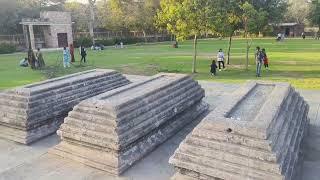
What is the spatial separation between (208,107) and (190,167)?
16.1ft

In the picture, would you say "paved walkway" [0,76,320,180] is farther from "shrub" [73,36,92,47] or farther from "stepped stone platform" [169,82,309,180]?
"shrub" [73,36,92,47]

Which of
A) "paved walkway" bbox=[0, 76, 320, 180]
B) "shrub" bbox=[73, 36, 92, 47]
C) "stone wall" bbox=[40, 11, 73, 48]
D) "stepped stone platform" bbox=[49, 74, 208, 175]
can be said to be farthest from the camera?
"shrub" bbox=[73, 36, 92, 47]

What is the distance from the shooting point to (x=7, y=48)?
128 feet

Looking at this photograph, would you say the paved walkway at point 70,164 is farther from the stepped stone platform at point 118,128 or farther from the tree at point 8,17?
the tree at point 8,17

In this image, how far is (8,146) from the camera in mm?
7199

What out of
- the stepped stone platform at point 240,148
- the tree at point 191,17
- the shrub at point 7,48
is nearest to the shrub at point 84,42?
the shrub at point 7,48

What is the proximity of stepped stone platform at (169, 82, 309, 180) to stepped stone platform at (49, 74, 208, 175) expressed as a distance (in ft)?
3.96

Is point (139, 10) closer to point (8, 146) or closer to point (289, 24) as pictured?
point (289, 24)

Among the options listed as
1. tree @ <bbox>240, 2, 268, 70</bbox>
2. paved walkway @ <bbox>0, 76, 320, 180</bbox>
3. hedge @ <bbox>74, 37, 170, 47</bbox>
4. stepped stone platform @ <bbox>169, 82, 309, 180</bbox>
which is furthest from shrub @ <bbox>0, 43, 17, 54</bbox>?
stepped stone platform @ <bbox>169, 82, 309, 180</bbox>

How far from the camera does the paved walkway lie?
5684 mm

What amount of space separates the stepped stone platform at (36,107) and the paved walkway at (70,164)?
0.83 ft

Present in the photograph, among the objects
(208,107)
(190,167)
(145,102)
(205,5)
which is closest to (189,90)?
(208,107)

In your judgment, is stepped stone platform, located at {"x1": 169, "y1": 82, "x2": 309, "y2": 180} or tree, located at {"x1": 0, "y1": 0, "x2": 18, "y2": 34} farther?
tree, located at {"x1": 0, "y1": 0, "x2": 18, "y2": 34}

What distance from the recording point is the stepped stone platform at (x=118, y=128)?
5.86 metres
